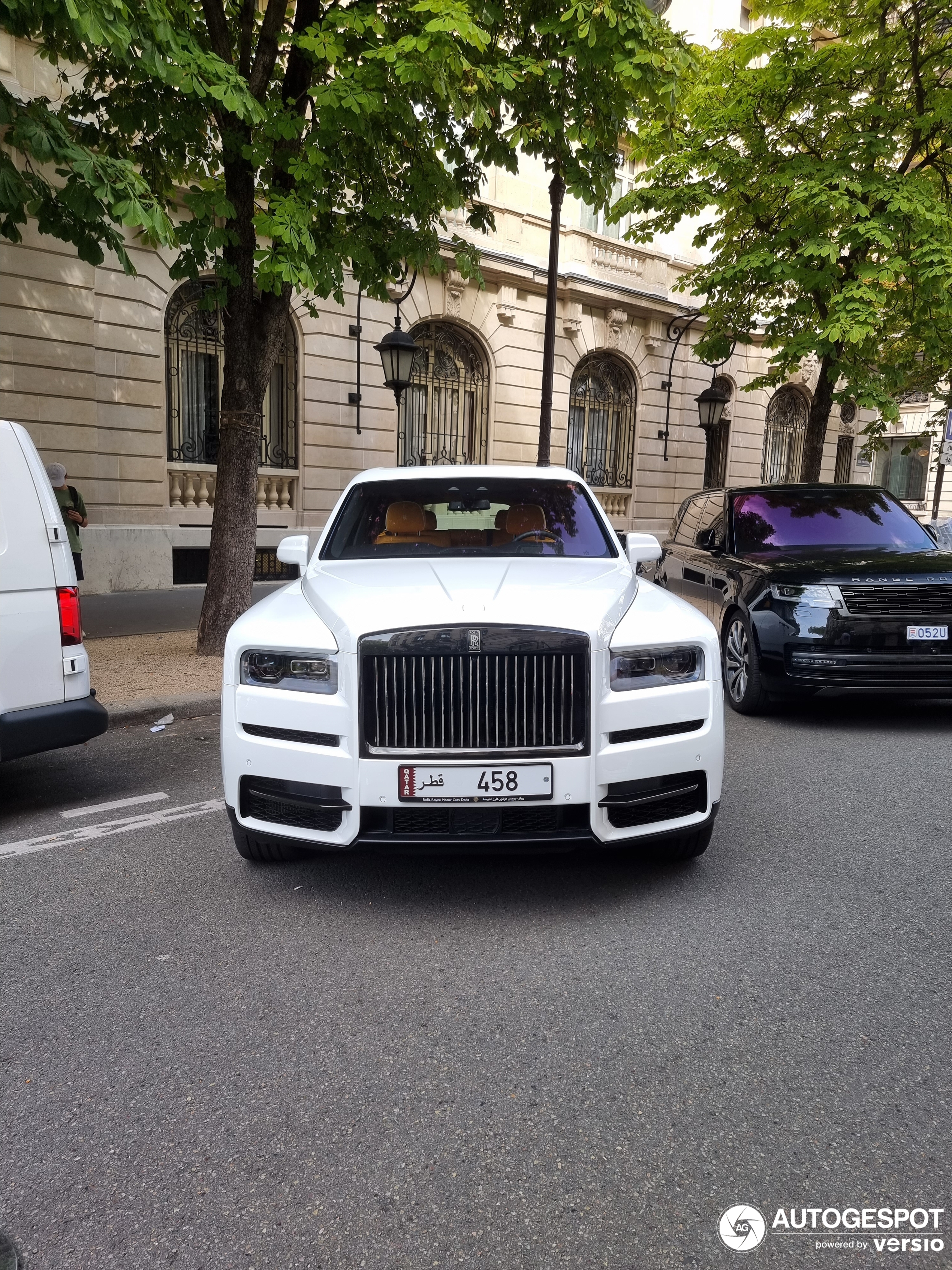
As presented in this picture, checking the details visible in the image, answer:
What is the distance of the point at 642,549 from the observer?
195 inches

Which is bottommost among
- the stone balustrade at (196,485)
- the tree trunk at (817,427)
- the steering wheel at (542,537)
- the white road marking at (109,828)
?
the white road marking at (109,828)

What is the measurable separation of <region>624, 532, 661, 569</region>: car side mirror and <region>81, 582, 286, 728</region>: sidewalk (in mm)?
3890

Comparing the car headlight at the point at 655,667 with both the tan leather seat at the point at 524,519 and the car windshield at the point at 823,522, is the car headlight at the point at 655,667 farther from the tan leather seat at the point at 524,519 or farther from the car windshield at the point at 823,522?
the car windshield at the point at 823,522

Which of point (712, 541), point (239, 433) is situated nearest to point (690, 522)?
point (712, 541)

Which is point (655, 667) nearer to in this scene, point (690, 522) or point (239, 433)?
point (690, 522)

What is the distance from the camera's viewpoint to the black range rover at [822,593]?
21.7 feet

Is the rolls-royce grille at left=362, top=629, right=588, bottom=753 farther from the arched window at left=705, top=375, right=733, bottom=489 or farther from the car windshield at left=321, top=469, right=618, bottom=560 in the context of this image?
the arched window at left=705, top=375, right=733, bottom=489

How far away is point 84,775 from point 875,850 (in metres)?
4.43

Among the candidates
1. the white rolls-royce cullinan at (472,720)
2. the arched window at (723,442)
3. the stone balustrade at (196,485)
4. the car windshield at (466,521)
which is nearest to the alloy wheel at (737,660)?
the car windshield at (466,521)

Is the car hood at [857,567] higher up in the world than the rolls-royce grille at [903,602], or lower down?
higher up

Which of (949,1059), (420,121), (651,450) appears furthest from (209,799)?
(651,450)

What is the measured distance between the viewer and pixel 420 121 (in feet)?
28.4

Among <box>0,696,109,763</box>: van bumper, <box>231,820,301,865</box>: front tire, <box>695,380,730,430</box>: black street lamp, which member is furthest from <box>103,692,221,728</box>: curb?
<box>695,380,730,430</box>: black street lamp

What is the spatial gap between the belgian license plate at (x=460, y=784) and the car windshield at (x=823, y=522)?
5.11 m
